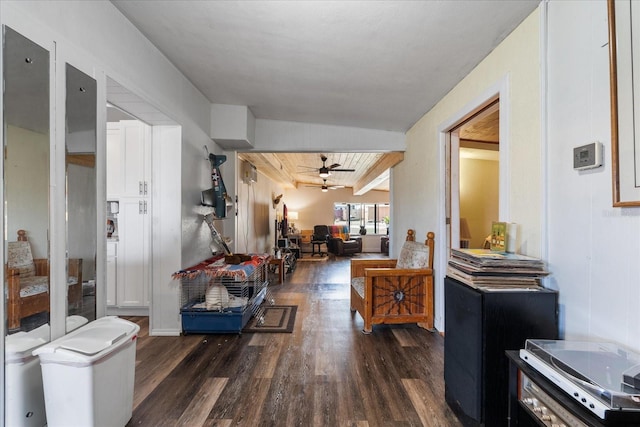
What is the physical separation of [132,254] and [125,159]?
1.09 meters

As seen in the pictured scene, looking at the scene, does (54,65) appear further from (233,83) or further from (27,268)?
(233,83)

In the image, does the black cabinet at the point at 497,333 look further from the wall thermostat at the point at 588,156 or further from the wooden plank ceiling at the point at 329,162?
the wooden plank ceiling at the point at 329,162

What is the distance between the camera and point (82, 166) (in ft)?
5.16

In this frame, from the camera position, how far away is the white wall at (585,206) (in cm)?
117

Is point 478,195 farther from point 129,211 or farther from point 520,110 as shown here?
point 129,211

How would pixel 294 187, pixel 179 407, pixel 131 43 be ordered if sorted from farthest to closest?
pixel 294 187
pixel 131 43
pixel 179 407

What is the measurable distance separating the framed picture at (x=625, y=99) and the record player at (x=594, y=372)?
22.8 inches

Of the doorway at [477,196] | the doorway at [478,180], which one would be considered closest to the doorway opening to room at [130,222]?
the doorway at [478,180]

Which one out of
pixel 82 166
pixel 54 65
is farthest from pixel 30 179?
pixel 54 65

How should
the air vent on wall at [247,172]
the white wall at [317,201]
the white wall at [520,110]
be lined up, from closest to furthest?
1. the white wall at [520,110]
2. the air vent on wall at [247,172]
3. the white wall at [317,201]

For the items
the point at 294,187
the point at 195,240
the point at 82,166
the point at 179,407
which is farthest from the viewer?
the point at 294,187

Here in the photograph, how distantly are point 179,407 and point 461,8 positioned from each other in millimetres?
2865

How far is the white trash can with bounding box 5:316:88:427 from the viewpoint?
3.92 ft

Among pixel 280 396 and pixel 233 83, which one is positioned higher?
pixel 233 83
